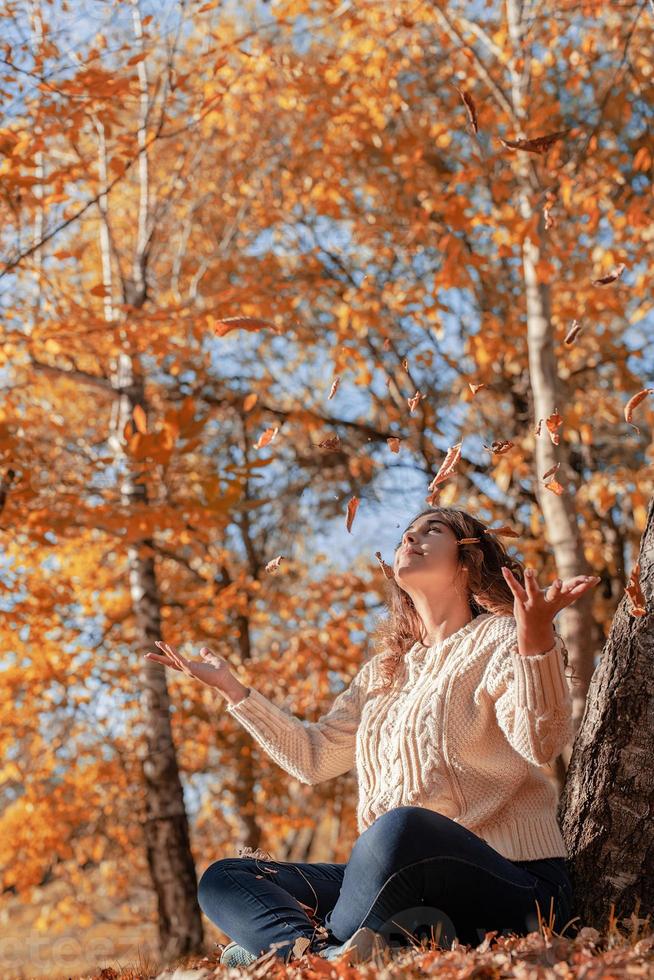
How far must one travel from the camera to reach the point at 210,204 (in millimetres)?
8500

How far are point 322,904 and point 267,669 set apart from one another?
495cm

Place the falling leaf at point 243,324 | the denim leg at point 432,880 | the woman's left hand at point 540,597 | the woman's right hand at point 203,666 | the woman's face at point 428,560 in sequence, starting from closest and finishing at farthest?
the woman's left hand at point 540,597
the denim leg at point 432,880
the woman's right hand at point 203,666
the woman's face at point 428,560
the falling leaf at point 243,324

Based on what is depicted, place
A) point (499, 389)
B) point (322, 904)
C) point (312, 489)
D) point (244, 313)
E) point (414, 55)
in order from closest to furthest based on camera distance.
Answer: point (322, 904) < point (244, 313) < point (414, 55) < point (499, 389) < point (312, 489)

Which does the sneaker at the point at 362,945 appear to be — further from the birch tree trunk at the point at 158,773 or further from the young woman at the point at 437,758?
the birch tree trunk at the point at 158,773

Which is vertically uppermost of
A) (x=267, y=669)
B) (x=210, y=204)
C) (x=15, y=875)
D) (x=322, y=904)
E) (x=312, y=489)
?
(x=210, y=204)

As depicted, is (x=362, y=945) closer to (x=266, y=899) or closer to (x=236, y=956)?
(x=266, y=899)

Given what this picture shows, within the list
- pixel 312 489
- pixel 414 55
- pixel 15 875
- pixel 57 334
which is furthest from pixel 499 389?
pixel 15 875

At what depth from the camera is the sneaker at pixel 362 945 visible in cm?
218

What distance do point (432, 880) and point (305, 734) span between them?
0.81 metres

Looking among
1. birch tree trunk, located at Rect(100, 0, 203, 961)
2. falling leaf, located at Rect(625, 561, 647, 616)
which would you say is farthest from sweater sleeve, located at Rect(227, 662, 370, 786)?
birch tree trunk, located at Rect(100, 0, 203, 961)

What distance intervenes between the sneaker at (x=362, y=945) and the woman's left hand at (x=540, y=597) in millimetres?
772

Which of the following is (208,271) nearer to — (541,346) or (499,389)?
(499,389)

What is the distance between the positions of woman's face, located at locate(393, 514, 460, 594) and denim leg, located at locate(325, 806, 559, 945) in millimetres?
786

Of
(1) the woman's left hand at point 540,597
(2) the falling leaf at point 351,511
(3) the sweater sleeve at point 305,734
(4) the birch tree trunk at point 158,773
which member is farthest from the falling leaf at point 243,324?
(4) the birch tree trunk at point 158,773
